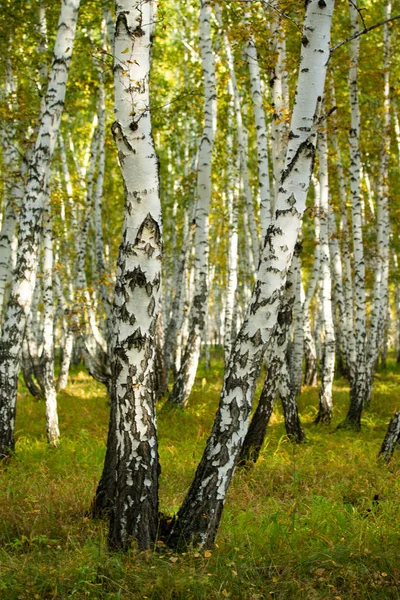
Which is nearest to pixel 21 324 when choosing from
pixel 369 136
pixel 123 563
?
pixel 123 563

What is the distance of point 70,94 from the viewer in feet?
47.6

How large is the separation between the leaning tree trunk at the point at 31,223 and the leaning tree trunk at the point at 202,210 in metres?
3.57

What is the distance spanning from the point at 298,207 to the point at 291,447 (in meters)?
5.03

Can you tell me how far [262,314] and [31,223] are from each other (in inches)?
169

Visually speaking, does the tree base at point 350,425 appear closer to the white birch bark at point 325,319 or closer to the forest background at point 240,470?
the forest background at point 240,470

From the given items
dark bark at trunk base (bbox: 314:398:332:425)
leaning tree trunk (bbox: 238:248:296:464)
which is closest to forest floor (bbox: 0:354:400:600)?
leaning tree trunk (bbox: 238:248:296:464)

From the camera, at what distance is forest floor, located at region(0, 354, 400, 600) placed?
4035 millimetres

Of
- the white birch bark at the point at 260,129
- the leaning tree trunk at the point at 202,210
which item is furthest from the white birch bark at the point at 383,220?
the white birch bark at the point at 260,129

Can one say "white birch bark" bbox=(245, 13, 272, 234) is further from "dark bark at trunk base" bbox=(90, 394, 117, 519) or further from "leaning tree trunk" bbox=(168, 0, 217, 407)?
"dark bark at trunk base" bbox=(90, 394, 117, 519)

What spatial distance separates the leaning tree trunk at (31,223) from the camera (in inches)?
298

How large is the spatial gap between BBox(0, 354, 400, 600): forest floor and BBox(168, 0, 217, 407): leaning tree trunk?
6.86 feet

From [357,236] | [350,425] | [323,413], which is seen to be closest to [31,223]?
[357,236]

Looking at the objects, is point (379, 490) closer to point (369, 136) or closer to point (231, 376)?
point (231, 376)

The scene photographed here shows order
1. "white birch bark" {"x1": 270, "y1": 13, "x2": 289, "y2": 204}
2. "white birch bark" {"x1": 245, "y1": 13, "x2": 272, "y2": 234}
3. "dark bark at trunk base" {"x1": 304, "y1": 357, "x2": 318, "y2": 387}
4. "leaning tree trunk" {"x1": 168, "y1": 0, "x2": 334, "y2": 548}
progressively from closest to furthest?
"leaning tree trunk" {"x1": 168, "y1": 0, "x2": 334, "y2": 548} < "white birch bark" {"x1": 270, "y1": 13, "x2": 289, "y2": 204} < "white birch bark" {"x1": 245, "y1": 13, "x2": 272, "y2": 234} < "dark bark at trunk base" {"x1": 304, "y1": 357, "x2": 318, "y2": 387}
